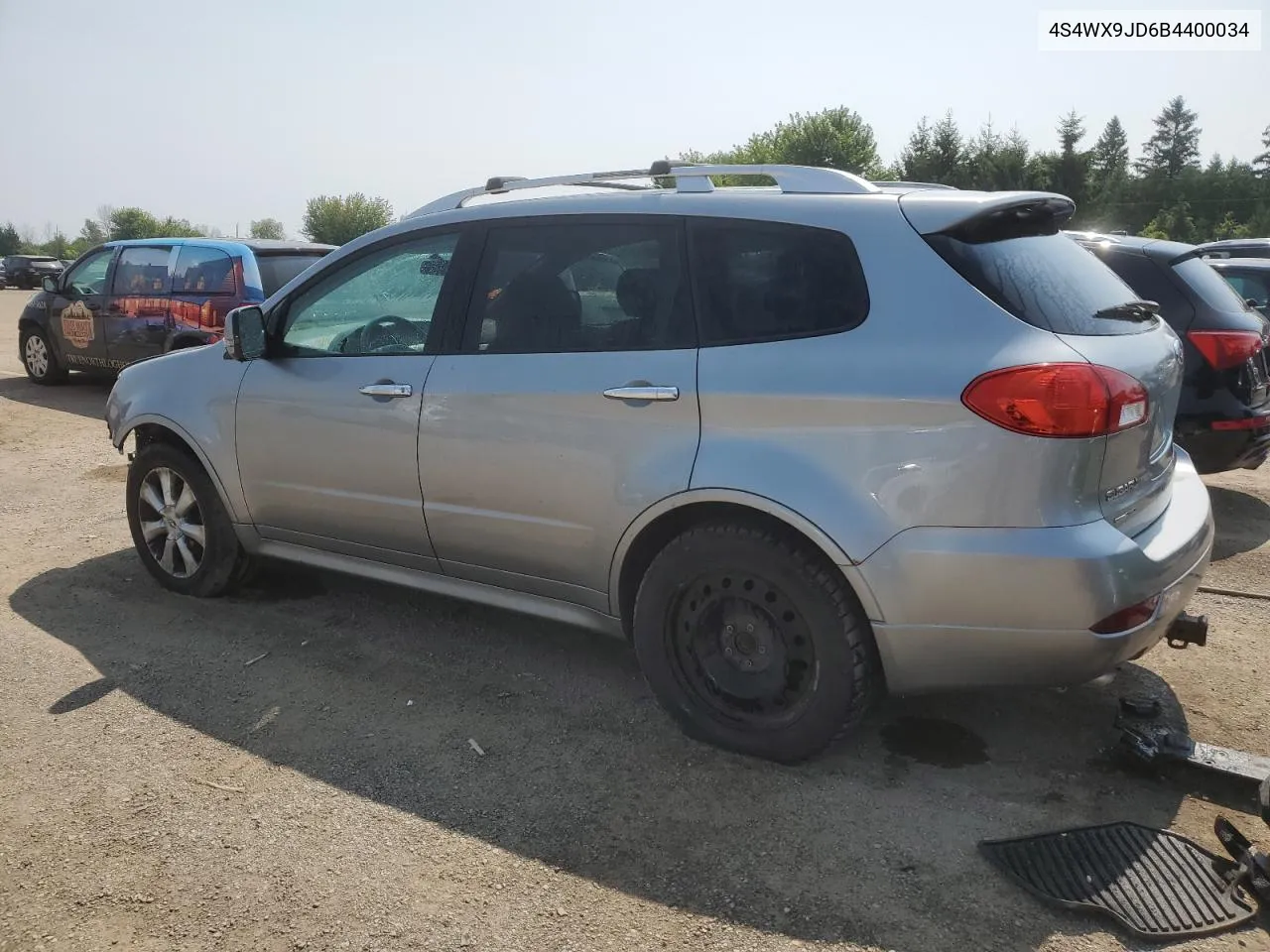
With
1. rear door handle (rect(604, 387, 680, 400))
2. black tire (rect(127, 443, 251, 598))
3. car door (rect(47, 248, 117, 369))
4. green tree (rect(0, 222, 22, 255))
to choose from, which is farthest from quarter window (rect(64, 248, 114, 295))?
green tree (rect(0, 222, 22, 255))

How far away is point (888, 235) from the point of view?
321 cm

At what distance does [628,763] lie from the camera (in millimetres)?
3496

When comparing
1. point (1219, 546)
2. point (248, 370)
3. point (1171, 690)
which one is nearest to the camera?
point (1171, 690)

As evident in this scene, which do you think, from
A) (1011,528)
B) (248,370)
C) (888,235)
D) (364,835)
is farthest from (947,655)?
(248,370)

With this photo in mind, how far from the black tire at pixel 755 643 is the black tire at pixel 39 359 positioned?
10917mm

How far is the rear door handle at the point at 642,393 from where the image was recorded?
3.42 meters

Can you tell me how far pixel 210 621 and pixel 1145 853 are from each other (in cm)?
388

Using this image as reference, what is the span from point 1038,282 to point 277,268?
8817 mm

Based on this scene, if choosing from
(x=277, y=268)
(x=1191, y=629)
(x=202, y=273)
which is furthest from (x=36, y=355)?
(x=1191, y=629)

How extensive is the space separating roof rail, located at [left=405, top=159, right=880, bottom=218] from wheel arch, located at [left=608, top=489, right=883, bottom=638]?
110 cm

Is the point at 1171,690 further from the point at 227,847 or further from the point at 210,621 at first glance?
the point at 210,621

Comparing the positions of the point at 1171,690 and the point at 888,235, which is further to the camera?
the point at 1171,690

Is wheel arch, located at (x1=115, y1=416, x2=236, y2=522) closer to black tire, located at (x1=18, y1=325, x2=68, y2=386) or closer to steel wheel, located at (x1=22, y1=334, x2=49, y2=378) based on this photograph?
black tire, located at (x1=18, y1=325, x2=68, y2=386)

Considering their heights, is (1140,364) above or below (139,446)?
above
